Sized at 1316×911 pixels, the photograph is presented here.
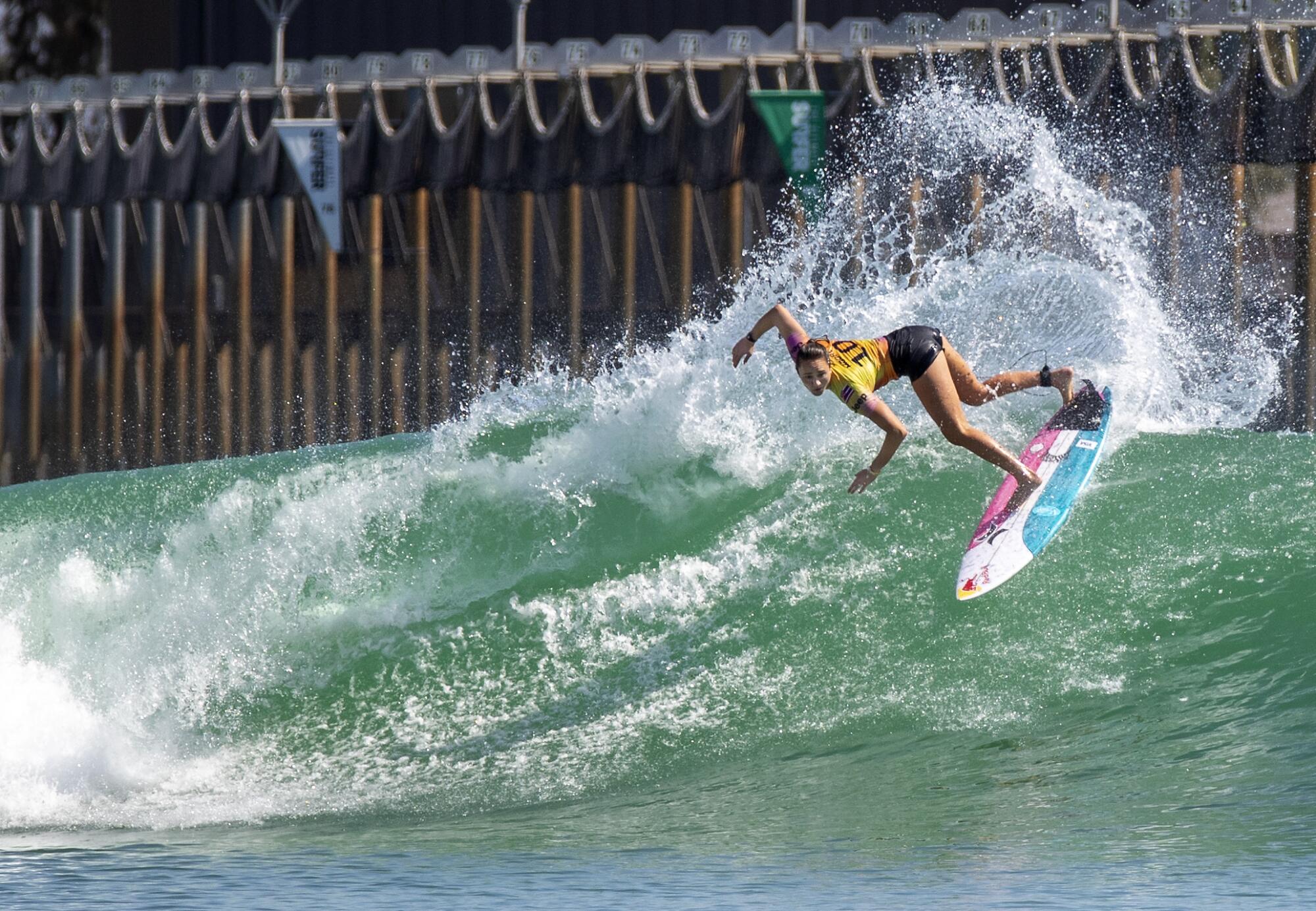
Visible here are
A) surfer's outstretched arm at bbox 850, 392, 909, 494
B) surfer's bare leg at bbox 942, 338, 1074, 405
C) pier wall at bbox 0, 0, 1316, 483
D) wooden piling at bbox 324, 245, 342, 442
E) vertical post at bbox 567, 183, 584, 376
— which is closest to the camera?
surfer's outstretched arm at bbox 850, 392, 909, 494

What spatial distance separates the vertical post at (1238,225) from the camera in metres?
12.5

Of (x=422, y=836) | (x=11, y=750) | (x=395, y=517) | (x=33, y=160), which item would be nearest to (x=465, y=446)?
(x=395, y=517)

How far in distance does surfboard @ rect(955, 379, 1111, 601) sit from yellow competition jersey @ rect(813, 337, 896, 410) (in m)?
0.91

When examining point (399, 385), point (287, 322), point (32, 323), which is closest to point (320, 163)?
point (287, 322)

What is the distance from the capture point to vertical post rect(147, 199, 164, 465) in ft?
56.1

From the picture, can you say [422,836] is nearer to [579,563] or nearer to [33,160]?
[579,563]

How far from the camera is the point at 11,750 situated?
28.4 feet

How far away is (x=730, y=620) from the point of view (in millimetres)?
9234

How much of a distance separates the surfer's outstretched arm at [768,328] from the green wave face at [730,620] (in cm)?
116

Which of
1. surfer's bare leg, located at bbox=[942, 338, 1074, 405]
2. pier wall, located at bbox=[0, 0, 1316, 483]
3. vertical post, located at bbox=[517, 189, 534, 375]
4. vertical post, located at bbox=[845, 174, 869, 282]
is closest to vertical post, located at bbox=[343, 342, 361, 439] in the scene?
pier wall, located at bbox=[0, 0, 1316, 483]

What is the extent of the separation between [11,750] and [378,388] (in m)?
7.22

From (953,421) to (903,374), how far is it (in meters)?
0.36

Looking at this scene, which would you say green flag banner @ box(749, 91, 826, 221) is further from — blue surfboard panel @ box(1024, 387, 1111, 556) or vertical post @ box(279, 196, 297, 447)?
vertical post @ box(279, 196, 297, 447)

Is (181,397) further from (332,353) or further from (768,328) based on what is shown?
(768,328)
